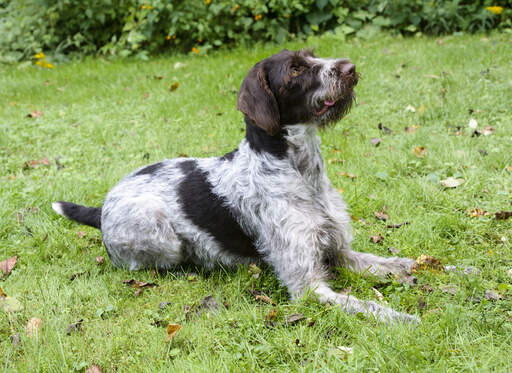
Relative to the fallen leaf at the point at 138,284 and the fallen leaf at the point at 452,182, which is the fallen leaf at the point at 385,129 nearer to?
the fallen leaf at the point at 452,182

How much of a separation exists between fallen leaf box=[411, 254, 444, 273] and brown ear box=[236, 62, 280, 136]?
1442mm

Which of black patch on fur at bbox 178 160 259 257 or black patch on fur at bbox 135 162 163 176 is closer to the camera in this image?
black patch on fur at bbox 178 160 259 257

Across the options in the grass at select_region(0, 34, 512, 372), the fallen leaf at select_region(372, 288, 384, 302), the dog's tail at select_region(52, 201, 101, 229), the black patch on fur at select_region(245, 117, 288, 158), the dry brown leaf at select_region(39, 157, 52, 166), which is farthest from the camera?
the dry brown leaf at select_region(39, 157, 52, 166)

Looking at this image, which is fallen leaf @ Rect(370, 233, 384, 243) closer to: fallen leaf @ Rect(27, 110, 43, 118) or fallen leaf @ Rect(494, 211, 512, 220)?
fallen leaf @ Rect(494, 211, 512, 220)

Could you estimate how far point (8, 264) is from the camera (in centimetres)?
438

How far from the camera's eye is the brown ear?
11.5ft

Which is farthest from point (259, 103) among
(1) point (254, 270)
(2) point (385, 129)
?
(2) point (385, 129)

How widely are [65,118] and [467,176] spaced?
603cm

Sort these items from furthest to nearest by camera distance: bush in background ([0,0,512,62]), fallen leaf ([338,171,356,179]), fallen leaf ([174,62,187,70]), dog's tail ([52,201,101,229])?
fallen leaf ([174,62,187,70]) → bush in background ([0,0,512,62]) → fallen leaf ([338,171,356,179]) → dog's tail ([52,201,101,229])

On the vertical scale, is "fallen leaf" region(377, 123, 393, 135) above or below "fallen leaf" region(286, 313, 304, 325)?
below

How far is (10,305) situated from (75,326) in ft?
1.96

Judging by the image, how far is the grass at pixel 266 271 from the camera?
116 inches

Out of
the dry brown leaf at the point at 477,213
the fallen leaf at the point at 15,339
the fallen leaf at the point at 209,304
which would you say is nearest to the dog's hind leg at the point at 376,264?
the dry brown leaf at the point at 477,213

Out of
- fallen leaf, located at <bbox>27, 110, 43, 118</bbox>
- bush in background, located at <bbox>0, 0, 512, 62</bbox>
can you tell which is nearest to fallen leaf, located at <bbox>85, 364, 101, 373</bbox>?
fallen leaf, located at <bbox>27, 110, 43, 118</bbox>
